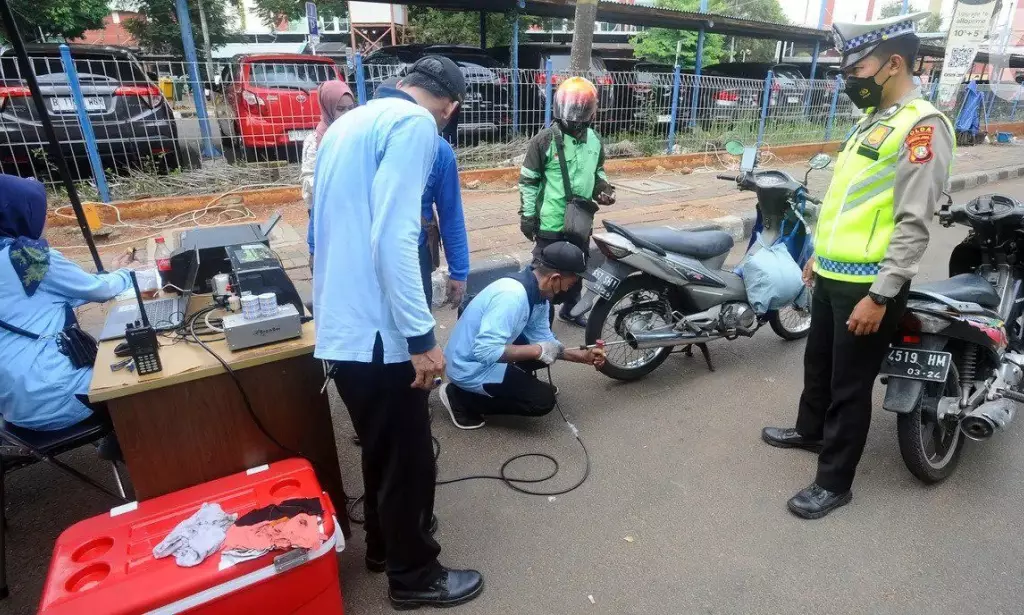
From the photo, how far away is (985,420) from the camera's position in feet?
7.83

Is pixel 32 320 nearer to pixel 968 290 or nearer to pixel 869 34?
pixel 869 34

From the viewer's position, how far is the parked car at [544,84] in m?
8.31

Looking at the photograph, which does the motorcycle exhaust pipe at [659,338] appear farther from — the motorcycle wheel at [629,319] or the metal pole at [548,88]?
the metal pole at [548,88]

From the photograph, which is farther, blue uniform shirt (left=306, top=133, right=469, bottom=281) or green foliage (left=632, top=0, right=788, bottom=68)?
green foliage (left=632, top=0, right=788, bottom=68)

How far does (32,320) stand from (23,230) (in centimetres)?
33

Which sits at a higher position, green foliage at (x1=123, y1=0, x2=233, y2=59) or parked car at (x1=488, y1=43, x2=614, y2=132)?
green foliage at (x1=123, y1=0, x2=233, y2=59)

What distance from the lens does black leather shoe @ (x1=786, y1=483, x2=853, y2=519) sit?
2453mm

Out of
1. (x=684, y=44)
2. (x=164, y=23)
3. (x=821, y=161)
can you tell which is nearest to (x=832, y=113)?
(x=684, y=44)

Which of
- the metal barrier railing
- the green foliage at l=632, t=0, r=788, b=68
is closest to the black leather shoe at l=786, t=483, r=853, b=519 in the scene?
the metal barrier railing

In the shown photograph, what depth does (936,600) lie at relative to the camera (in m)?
2.06

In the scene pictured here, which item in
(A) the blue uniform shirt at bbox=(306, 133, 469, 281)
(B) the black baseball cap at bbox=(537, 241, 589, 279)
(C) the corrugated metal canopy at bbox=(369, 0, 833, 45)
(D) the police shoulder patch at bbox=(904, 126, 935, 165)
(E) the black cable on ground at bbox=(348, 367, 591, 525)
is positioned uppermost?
(C) the corrugated metal canopy at bbox=(369, 0, 833, 45)

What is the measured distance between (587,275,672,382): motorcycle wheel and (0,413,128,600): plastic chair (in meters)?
2.37

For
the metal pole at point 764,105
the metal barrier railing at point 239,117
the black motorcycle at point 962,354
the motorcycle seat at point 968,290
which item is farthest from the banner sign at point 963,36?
the motorcycle seat at point 968,290

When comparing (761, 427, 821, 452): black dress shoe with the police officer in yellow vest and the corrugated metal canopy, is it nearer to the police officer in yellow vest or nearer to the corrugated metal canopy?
the police officer in yellow vest
